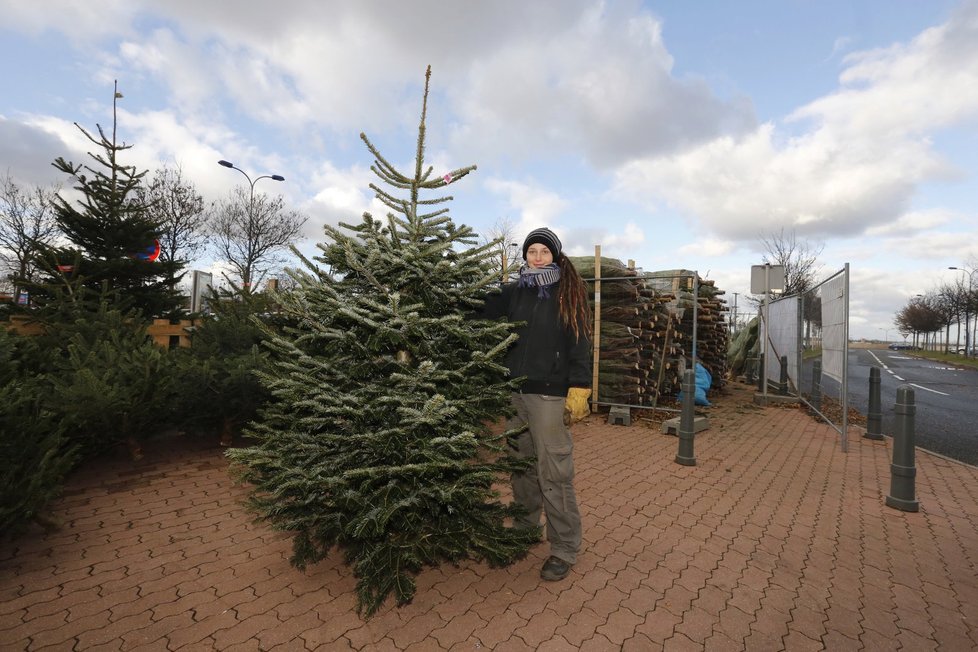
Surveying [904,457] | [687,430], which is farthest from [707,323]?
[904,457]

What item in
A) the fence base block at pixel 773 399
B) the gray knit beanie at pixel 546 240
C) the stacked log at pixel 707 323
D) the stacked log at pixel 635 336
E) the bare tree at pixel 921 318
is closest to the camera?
the gray knit beanie at pixel 546 240

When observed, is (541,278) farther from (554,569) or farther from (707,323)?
(707,323)

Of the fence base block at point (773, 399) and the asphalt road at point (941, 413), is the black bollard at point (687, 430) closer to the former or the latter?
the asphalt road at point (941, 413)

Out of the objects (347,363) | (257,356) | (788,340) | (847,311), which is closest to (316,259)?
(347,363)

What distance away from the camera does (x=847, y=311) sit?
586 cm

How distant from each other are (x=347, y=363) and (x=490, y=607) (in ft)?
A: 5.17

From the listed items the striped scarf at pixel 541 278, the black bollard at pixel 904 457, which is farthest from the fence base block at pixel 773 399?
the striped scarf at pixel 541 278

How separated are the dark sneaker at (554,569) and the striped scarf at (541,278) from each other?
65.8 inches

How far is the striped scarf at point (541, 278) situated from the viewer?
9.47ft

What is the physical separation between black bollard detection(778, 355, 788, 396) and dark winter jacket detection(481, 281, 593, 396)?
32.3 ft

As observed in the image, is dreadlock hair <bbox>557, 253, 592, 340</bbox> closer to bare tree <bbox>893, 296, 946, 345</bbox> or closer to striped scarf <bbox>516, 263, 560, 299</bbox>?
striped scarf <bbox>516, 263, 560, 299</bbox>

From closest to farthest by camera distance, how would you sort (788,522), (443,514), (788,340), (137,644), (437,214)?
(137,644) → (443,514) → (437,214) → (788,522) → (788,340)

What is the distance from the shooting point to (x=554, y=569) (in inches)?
112

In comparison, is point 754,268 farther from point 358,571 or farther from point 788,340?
point 358,571
